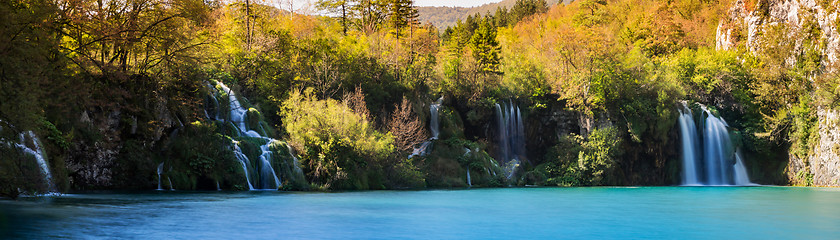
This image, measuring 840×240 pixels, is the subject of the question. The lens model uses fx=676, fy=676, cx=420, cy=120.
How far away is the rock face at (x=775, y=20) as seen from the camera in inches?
1848

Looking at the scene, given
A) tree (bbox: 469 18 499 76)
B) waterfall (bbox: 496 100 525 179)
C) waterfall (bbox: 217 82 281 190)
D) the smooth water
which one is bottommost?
the smooth water

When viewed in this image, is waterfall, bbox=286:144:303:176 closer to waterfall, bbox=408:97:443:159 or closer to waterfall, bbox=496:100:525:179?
waterfall, bbox=408:97:443:159

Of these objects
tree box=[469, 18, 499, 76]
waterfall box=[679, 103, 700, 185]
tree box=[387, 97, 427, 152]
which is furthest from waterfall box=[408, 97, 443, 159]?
waterfall box=[679, 103, 700, 185]

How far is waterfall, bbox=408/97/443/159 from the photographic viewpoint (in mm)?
44484

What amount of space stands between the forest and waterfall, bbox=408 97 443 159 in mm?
139

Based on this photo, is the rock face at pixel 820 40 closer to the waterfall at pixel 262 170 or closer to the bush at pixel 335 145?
the bush at pixel 335 145

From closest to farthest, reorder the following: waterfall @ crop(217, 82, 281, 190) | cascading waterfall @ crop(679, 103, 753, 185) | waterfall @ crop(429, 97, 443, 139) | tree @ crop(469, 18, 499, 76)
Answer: waterfall @ crop(217, 82, 281, 190) < waterfall @ crop(429, 97, 443, 139) < cascading waterfall @ crop(679, 103, 753, 185) < tree @ crop(469, 18, 499, 76)

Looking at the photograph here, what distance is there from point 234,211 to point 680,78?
46.1 m

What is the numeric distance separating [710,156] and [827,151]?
8.03 metres

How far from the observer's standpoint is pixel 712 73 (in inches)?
2224

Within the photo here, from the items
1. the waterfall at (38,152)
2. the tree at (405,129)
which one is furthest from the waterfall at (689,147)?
the waterfall at (38,152)

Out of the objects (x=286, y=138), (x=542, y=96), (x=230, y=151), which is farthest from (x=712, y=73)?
(x=230, y=151)

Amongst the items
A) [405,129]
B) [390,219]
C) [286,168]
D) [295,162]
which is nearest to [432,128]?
[405,129]

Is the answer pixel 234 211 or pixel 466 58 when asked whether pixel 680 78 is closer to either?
pixel 466 58
